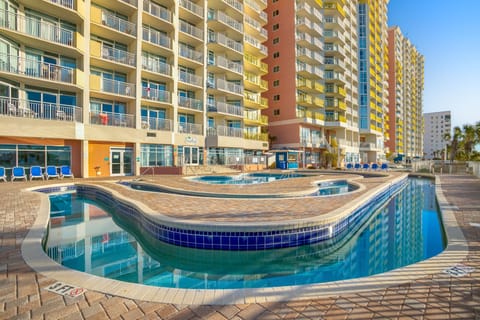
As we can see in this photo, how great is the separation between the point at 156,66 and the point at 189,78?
3.80 meters

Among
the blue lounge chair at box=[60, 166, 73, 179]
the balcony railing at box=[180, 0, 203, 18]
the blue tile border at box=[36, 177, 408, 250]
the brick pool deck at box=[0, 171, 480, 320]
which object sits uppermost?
the balcony railing at box=[180, 0, 203, 18]

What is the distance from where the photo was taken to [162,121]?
2436 centimetres

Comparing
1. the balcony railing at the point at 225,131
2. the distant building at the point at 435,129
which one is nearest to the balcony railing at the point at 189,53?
the balcony railing at the point at 225,131

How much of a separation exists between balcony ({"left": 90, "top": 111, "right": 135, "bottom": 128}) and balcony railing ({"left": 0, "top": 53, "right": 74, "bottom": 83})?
120 inches

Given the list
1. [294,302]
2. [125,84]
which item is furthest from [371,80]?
[294,302]

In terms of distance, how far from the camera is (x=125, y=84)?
21531mm

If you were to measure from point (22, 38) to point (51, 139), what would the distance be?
654 cm

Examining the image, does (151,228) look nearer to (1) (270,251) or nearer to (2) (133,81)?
(1) (270,251)

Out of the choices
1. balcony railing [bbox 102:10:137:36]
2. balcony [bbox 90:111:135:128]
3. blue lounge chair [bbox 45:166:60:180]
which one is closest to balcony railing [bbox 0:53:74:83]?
balcony [bbox 90:111:135:128]

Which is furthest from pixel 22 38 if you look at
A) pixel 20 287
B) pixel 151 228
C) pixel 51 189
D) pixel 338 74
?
pixel 338 74

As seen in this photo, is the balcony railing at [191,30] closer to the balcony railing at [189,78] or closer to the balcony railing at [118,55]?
the balcony railing at [189,78]

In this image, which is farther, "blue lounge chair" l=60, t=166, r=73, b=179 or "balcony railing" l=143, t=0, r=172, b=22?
"balcony railing" l=143, t=0, r=172, b=22

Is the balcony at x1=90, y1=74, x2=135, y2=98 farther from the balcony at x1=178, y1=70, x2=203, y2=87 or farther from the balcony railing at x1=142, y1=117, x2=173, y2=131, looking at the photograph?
the balcony at x1=178, y1=70, x2=203, y2=87

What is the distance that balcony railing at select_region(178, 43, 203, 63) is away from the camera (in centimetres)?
2616
